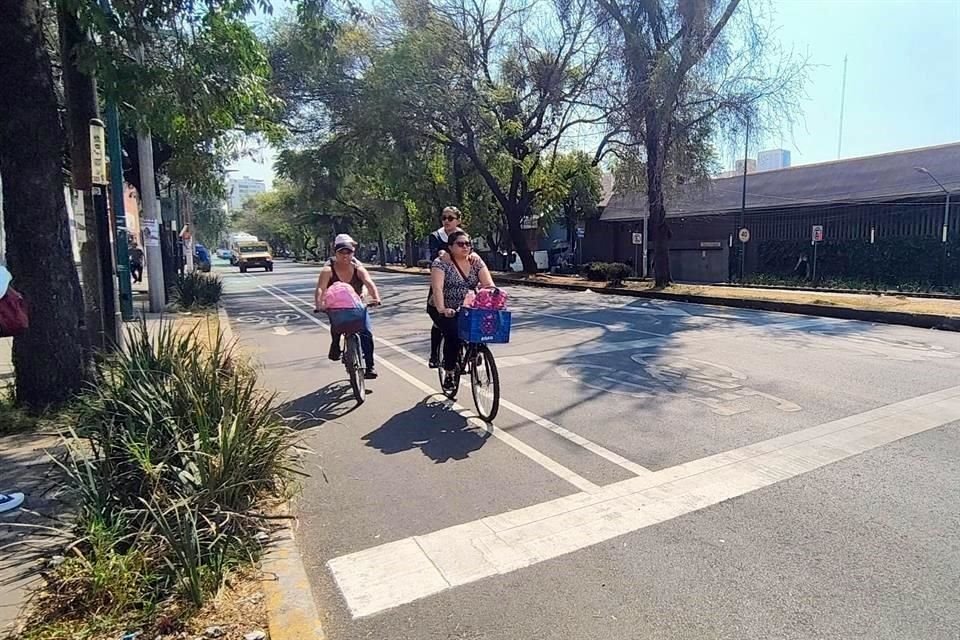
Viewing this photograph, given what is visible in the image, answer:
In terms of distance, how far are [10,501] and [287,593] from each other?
2.22m

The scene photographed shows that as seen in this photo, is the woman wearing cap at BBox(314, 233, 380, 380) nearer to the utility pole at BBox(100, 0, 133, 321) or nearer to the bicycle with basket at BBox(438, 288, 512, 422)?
the bicycle with basket at BBox(438, 288, 512, 422)

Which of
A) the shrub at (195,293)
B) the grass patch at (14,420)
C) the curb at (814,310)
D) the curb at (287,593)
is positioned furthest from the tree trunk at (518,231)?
the curb at (287,593)

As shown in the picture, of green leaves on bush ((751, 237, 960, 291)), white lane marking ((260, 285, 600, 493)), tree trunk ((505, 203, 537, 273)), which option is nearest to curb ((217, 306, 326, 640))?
white lane marking ((260, 285, 600, 493))

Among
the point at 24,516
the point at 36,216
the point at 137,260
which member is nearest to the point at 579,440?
the point at 24,516

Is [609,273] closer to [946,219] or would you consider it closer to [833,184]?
[833,184]

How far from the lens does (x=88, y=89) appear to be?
21.5 ft

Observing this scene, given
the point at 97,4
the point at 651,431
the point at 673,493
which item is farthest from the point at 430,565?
the point at 97,4

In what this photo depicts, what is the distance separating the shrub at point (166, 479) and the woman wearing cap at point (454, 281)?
2.16 meters

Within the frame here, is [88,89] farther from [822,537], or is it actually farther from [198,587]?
[822,537]

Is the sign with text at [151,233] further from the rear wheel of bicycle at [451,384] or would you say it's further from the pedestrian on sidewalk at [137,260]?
the pedestrian on sidewalk at [137,260]

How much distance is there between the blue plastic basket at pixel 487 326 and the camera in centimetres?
606

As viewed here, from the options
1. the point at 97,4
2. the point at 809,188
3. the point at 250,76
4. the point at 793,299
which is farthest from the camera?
the point at 809,188

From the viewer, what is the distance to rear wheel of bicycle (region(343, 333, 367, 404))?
7.20 metres

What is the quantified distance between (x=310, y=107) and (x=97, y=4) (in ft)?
71.0
